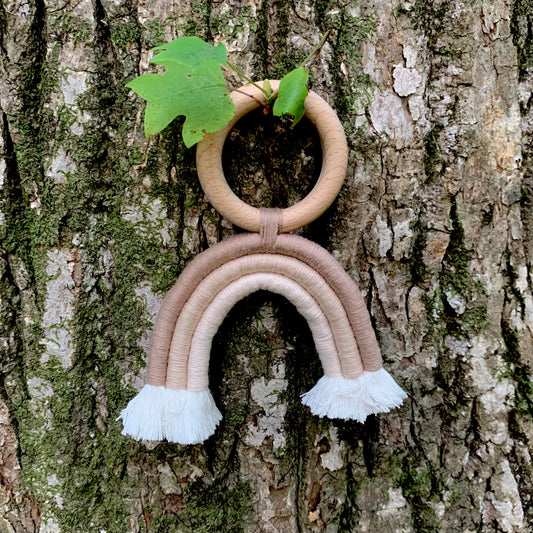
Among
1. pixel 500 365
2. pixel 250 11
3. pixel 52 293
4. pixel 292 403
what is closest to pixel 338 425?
pixel 292 403

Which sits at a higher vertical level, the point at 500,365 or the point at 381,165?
the point at 381,165

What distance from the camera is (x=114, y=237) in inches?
37.7

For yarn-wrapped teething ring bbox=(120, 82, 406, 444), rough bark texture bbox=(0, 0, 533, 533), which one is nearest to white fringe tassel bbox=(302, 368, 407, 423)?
yarn-wrapped teething ring bbox=(120, 82, 406, 444)

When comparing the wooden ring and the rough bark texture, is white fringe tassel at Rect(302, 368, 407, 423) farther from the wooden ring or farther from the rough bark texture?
the wooden ring

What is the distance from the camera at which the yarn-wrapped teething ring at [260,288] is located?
87 centimetres

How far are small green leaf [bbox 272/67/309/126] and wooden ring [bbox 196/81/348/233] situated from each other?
6 cm

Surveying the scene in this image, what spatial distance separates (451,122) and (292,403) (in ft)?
2.40

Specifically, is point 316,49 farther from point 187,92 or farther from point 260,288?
point 260,288

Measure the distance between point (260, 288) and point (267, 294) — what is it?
0.28ft

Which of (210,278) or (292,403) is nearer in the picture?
(210,278)

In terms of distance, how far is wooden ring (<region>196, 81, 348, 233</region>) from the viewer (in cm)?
85

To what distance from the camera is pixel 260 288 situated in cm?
88

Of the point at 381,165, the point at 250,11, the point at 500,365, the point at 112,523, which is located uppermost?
the point at 250,11

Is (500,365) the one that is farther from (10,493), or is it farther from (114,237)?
(10,493)
